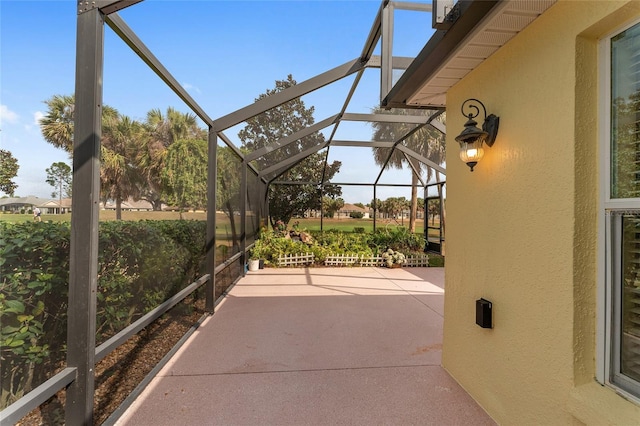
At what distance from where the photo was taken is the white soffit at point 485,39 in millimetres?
1718

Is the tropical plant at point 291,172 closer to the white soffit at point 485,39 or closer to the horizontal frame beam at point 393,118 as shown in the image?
the horizontal frame beam at point 393,118

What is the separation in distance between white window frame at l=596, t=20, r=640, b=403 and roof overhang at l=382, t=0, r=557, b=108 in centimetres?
48

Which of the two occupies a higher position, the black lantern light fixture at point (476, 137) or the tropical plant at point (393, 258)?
the black lantern light fixture at point (476, 137)

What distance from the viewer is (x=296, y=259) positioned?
8.20 m

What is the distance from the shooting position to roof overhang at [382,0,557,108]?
173 cm

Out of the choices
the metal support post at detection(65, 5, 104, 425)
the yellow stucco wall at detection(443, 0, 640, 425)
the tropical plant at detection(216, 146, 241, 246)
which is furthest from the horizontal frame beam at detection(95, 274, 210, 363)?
the yellow stucco wall at detection(443, 0, 640, 425)

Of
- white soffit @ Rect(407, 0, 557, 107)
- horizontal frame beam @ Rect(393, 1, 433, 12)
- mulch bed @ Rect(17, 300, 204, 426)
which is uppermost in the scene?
horizontal frame beam @ Rect(393, 1, 433, 12)

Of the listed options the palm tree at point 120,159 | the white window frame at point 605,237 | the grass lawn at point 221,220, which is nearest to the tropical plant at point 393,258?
the grass lawn at point 221,220

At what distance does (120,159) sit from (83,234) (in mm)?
642

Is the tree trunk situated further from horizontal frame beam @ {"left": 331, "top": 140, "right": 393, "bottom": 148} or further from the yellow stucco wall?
the yellow stucco wall

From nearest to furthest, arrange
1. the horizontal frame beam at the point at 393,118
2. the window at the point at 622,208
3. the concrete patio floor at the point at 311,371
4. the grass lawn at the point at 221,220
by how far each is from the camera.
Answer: the window at the point at 622,208 < the grass lawn at the point at 221,220 < the concrete patio floor at the point at 311,371 < the horizontal frame beam at the point at 393,118

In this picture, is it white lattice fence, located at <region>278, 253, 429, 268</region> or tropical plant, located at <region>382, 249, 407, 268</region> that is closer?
white lattice fence, located at <region>278, 253, 429, 268</region>

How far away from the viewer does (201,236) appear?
395 centimetres

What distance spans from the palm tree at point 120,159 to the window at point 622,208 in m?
2.79
